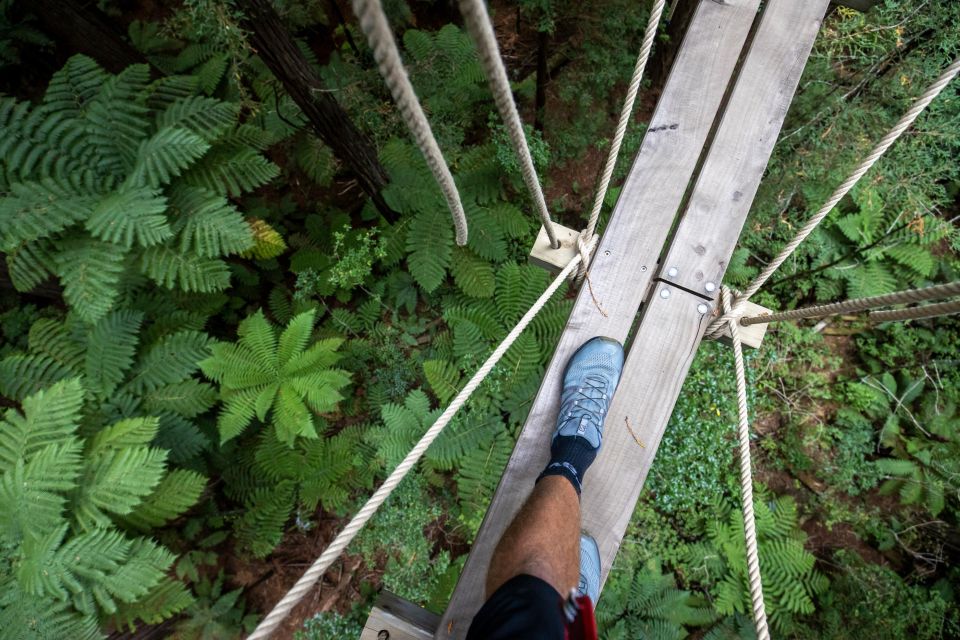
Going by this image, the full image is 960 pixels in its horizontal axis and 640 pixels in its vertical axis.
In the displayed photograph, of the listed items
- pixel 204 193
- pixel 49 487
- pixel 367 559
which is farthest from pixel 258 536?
pixel 204 193

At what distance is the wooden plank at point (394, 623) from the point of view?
1.49 metres

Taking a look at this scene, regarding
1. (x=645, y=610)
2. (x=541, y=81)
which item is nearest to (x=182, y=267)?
(x=541, y=81)

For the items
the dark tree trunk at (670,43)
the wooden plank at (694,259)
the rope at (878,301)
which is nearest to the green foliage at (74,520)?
the wooden plank at (694,259)

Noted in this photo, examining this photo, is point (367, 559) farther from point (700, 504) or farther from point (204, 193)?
point (204, 193)

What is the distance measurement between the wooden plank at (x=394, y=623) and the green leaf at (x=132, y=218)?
8.34 ft

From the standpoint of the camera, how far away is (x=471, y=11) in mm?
793

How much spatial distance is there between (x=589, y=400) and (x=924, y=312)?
1002 mm

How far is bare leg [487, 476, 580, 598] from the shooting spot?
1.46 m

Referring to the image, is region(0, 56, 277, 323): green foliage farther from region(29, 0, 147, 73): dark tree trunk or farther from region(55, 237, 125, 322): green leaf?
region(29, 0, 147, 73): dark tree trunk

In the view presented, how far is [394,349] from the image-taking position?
3732mm

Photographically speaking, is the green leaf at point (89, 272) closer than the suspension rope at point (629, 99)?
No

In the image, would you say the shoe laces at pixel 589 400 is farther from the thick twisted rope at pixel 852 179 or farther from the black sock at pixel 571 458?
the thick twisted rope at pixel 852 179

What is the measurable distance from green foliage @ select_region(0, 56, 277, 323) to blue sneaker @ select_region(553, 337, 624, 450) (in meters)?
2.34

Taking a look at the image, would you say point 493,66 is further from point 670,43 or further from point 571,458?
point 670,43
